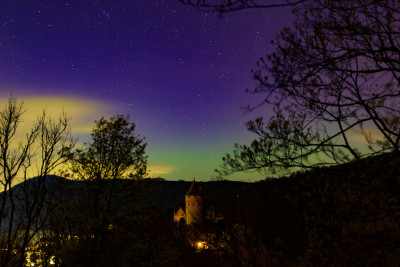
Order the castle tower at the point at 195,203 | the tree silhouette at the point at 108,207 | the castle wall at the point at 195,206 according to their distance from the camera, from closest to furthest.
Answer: the tree silhouette at the point at 108,207
the castle wall at the point at 195,206
the castle tower at the point at 195,203

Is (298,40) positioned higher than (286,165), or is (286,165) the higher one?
(298,40)

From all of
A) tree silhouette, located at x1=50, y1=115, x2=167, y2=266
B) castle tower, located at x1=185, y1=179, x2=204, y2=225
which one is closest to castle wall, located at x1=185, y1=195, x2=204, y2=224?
castle tower, located at x1=185, y1=179, x2=204, y2=225

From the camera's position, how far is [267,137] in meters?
7.02

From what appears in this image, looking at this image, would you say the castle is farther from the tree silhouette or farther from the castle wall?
the tree silhouette

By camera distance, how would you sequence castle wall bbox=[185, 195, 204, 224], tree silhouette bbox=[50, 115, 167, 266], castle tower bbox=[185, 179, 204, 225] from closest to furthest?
tree silhouette bbox=[50, 115, 167, 266]
castle wall bbox=[185, 195, 204, 224]
castle tower bbox=[185, 179, 204, 225]

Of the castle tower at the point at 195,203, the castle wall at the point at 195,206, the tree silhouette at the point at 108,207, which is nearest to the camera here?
the tree silhouette at the point at 108,207

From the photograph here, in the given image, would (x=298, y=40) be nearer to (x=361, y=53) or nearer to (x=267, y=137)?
(x=361, y=53)

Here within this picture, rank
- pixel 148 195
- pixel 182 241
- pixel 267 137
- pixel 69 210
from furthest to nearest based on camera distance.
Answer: pixel 182 241 < pixel 148 195 < pixel 69 210 < pixel 267 137

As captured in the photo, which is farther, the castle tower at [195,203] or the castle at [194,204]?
the castle tower at [195,203]

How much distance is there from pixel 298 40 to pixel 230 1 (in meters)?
2.58

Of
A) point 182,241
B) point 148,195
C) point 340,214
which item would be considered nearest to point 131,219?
point 148,195

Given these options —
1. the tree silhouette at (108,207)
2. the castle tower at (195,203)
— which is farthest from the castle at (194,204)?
the tree silhouette at (108,207)

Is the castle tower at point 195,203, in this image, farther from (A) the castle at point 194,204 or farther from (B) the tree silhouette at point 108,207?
(B) the tree silhouette at point 108,207

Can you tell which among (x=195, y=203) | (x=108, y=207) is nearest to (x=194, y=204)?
(x=195, y=203)
